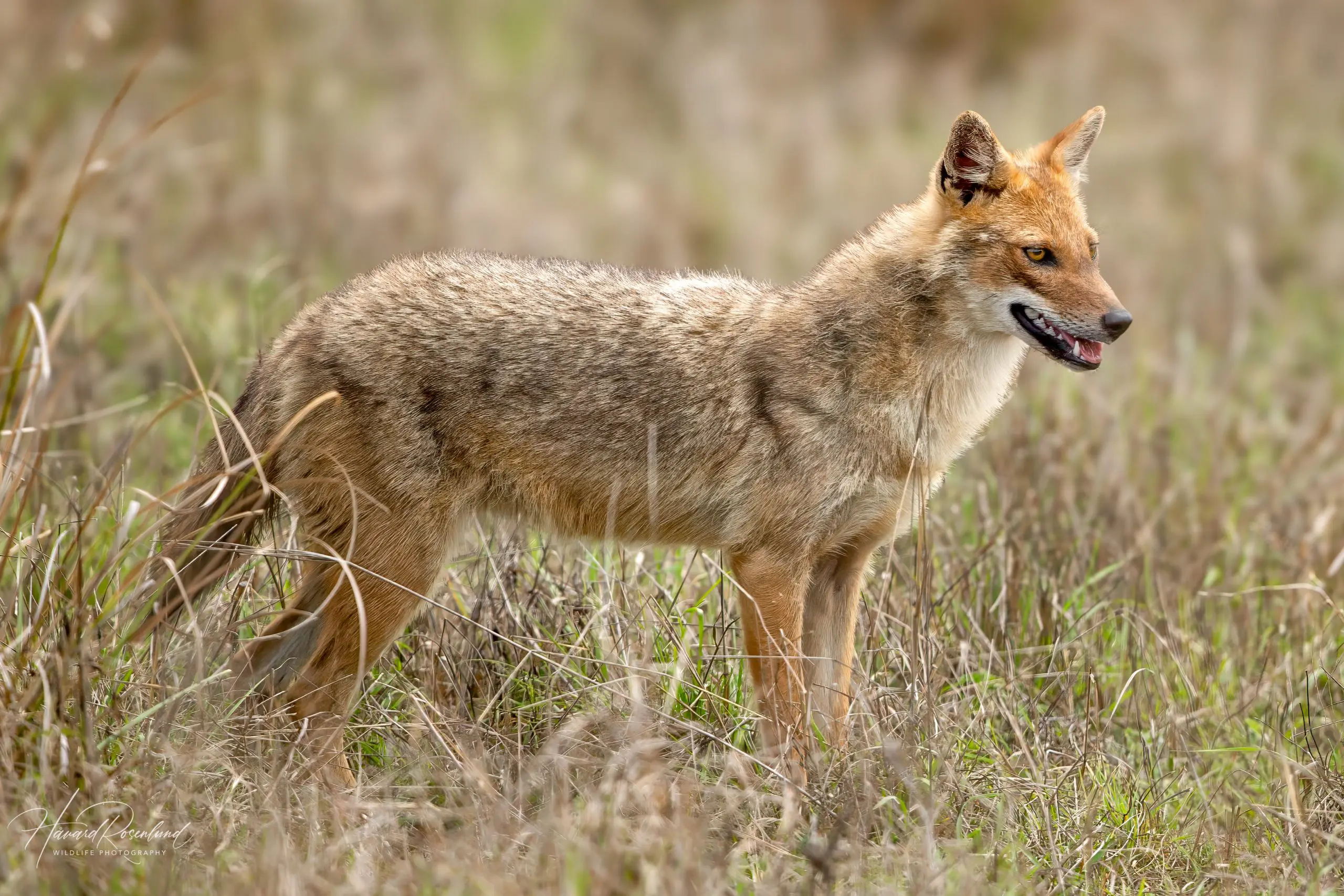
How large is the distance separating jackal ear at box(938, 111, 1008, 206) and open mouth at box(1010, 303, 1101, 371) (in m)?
0.47

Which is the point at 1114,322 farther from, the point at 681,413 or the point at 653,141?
the point at 653,141

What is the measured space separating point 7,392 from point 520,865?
2.15 metres

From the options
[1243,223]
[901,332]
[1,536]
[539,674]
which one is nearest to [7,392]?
[1,536]

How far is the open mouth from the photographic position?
491 cm

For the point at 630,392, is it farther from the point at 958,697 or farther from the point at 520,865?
the point at 520,865

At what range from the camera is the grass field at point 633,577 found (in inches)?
156

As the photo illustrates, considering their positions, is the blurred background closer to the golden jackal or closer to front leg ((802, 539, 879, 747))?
the golden jackal

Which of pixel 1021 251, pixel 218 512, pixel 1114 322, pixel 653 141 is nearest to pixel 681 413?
pixel 1021 251

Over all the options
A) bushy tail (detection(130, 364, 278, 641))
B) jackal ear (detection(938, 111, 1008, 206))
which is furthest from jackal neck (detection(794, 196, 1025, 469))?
bushy tail (detection(130, 364, 278, 641))

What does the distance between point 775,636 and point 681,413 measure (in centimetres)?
87

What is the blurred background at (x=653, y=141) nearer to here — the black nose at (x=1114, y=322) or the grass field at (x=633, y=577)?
the grass field at (x=633, y=577)

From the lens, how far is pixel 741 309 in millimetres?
5434

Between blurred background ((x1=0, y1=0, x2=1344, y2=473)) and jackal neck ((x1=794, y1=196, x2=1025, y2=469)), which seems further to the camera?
blurred background ((x1=0, y1=0, x2=1344, y2=473))

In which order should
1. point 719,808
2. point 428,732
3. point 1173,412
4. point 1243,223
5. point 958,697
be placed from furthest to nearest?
point 1243,223 → point 1173,412 → point 958,697 → point 428,732 → point 719,808
